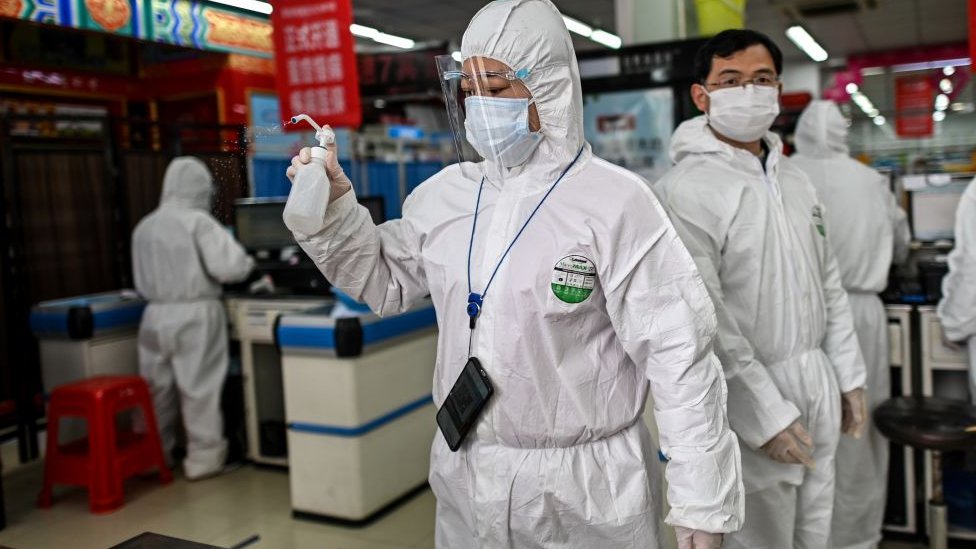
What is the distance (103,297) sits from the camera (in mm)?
4426

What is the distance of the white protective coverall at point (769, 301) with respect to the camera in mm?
1935

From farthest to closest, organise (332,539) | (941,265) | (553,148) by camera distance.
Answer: (332,539)
(941,265)
(553,148)

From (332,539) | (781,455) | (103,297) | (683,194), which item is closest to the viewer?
(781,455)

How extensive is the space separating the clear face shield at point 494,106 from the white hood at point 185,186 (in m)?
2.73

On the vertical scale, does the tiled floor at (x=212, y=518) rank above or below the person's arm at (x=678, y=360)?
below

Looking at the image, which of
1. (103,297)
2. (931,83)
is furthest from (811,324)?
(931,83)

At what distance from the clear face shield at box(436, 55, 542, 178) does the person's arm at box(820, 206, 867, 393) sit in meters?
1.09

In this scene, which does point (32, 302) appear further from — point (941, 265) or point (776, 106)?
point (941, 265)

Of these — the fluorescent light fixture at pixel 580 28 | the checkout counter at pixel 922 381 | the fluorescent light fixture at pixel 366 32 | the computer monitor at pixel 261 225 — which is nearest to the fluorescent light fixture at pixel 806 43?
the fluorescent light fixture at pixel 580 28

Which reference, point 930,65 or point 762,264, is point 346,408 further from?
point 930,65

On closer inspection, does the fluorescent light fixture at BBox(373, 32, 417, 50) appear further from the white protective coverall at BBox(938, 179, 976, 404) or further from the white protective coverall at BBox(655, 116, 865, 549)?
the white protective coverall at BBox(655, 116, 865, 549)

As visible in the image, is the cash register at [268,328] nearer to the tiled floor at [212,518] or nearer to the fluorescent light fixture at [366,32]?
the tiled floor at [212,518]

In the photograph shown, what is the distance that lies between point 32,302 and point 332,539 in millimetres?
2899

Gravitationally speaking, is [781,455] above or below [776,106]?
below
